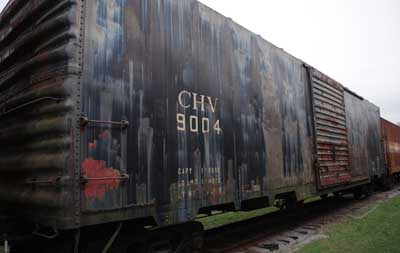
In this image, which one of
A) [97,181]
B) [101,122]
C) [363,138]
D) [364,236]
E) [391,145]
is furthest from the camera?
[391,145]

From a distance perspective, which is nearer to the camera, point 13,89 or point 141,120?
point 141,120

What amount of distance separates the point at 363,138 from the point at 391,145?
699 cm

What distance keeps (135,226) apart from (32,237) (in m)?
1.15

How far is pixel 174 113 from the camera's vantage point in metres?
4.01

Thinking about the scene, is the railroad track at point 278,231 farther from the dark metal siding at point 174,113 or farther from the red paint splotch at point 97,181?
the red paint splotch at point 97,181

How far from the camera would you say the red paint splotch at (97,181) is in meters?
2.98

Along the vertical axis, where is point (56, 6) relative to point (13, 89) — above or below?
above

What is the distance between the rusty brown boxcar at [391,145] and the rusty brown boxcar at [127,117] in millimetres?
12660

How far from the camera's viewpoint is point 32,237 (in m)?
3.28

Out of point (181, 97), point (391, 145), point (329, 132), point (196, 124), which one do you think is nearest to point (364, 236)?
point (329, 132)

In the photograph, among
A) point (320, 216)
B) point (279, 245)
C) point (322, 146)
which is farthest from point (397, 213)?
point (279, 245)

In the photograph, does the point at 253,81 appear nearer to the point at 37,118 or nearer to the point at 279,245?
the point at 279,245

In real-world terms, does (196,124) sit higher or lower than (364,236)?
higher

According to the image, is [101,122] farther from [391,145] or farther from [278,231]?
[391,145]
